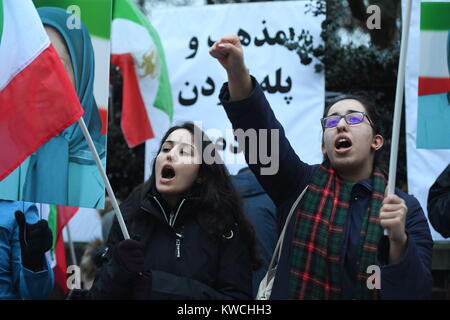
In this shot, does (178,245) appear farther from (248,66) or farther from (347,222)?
(248,66)

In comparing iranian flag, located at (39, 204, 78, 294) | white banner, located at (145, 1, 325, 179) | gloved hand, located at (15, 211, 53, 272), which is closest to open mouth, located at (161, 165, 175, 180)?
gloved hand, located at (15, 211, 53, 272)

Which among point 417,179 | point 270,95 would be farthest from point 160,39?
point 417,179

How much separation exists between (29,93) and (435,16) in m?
1.77

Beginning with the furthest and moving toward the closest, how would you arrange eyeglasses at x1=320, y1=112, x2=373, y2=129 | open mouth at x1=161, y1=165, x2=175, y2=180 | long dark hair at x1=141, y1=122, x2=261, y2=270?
open mouth at x1=161, y1=165, x2=175, y2=180, long dark hair at x1=141, y1=122, x2=261, y2=270, eyeglasses at x1=320, y1=112, x2=373, y2=129

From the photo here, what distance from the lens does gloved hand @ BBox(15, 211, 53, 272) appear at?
267 centimetres

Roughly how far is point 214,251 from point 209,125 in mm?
2657

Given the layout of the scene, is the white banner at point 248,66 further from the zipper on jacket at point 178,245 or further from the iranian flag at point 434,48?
the zipper on jacket at point 178,245

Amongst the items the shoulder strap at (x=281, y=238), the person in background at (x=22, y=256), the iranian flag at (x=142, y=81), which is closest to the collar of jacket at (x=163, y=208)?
the shoulder strap at (x=281, y=238)

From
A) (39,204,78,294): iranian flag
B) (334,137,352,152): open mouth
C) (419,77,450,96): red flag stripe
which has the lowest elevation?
(39,204,78,294): iranian flag

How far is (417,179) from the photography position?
4.03m

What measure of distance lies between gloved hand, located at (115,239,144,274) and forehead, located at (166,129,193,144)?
21.7 inches

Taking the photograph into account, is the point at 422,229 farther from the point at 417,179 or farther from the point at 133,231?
the point at 417,179

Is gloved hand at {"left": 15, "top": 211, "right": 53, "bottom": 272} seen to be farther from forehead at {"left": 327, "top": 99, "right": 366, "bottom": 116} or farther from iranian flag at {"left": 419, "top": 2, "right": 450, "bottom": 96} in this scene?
iranian flag at {"left": 419, "top": 2, "right": 450, "bottom": 96}
